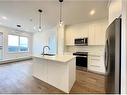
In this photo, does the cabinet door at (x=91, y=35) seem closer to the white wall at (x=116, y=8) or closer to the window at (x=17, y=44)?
the white wall at (x=116, y=8)

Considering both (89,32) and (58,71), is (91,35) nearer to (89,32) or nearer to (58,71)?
(89,32)

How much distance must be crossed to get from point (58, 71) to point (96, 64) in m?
2.44

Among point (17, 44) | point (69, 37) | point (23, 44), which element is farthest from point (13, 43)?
point (69, 37)

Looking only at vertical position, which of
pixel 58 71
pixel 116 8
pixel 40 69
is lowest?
pixel 40 69

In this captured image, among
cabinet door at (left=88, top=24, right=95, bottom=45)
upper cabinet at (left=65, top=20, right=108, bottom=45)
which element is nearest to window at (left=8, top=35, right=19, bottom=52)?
upper cabinet at (left=65, top=20, right=108, bottom=45)

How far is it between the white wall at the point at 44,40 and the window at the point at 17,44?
0.85m

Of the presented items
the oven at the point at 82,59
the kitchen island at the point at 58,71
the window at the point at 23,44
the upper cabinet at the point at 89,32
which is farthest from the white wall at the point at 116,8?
the window at the point at 23,44

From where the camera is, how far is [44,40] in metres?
7.64

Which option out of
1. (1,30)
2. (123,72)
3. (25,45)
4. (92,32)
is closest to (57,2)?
(92,32)

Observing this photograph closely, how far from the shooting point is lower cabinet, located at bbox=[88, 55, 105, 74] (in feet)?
14.2

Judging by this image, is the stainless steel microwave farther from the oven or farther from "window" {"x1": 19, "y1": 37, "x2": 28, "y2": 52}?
"window" {"x1": 19, "y1": 37, "x2": 28, "y2": 52}

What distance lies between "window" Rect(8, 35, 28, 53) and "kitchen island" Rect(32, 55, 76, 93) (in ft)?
14.5

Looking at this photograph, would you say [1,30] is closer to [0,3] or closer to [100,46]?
[0,3]

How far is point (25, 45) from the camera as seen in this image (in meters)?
8.34
